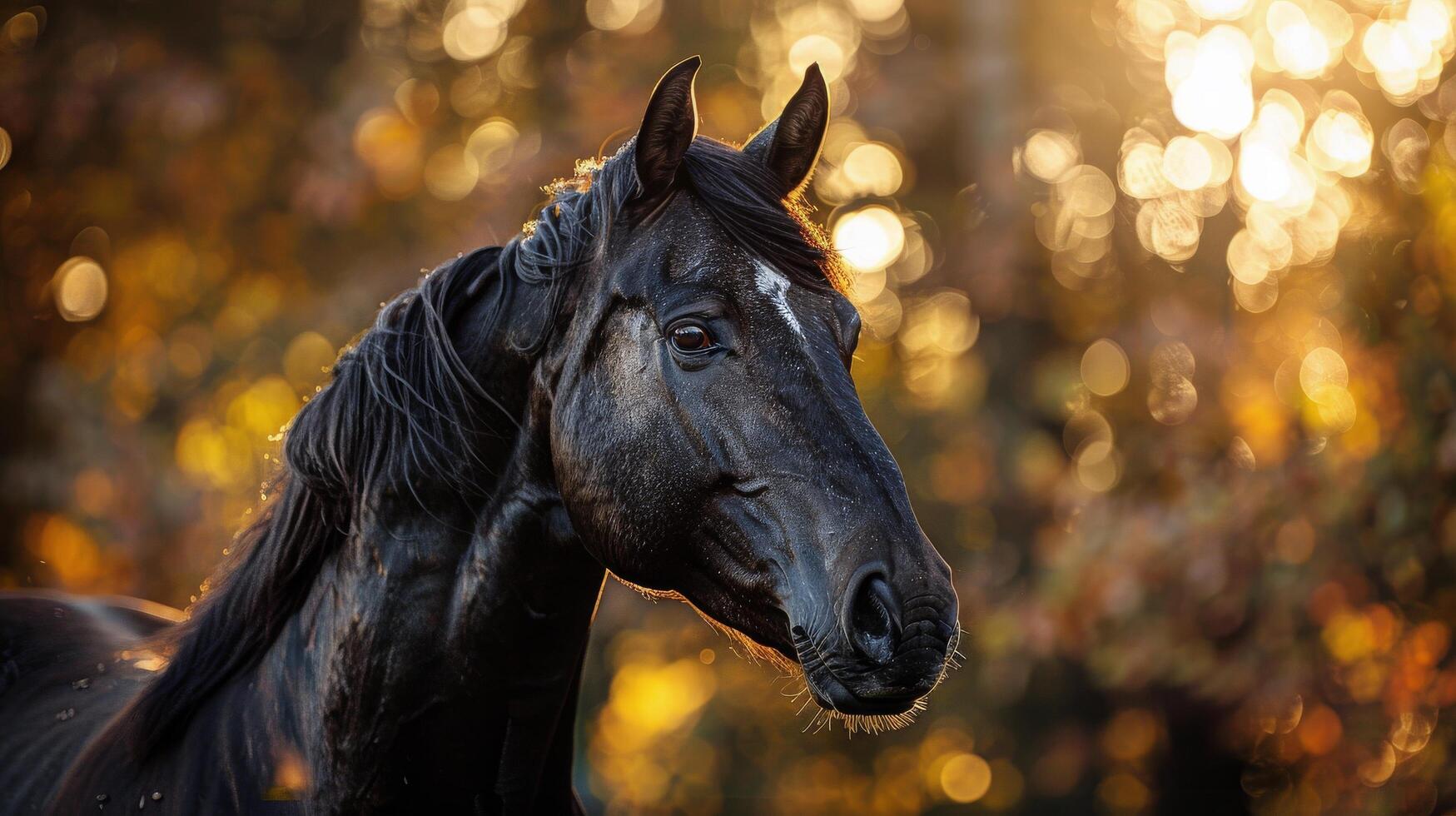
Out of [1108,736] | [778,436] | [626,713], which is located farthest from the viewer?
[626,713]

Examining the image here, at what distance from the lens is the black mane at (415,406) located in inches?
86.7

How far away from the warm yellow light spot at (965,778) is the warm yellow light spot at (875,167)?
4853 millimetres

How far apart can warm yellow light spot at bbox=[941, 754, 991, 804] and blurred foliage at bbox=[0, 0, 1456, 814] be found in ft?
0.11

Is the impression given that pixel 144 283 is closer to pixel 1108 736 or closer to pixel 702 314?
pixel 1108 736

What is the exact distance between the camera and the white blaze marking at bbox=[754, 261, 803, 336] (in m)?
2.02

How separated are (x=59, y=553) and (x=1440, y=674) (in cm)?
1012

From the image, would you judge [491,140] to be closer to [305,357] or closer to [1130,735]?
[305,357]

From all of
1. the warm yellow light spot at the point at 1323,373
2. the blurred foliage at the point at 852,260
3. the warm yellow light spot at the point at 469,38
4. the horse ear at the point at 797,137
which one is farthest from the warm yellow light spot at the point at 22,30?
the warm yellow light spot at the point at 1323,373

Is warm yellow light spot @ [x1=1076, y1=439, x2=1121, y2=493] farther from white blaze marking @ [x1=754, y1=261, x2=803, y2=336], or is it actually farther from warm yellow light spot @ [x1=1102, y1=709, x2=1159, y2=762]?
white blaze marking @ [x1=754, y1=261, x2=803, y2=336]

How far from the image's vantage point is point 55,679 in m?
3.04

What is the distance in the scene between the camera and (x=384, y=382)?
224 centimetres

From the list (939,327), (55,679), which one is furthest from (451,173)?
(55,679)

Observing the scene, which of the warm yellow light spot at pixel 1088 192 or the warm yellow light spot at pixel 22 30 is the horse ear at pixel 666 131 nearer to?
the warm yellow light spot at pixel 1088 192

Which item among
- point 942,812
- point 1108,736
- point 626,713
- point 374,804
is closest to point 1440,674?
point 1108,736
